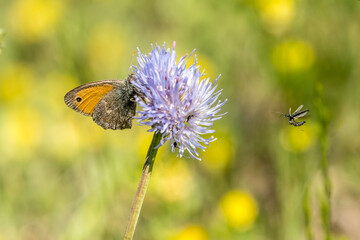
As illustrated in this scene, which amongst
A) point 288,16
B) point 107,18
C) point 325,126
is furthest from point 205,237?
point 107,18

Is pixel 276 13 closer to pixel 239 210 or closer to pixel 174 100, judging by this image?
pixel 239 210

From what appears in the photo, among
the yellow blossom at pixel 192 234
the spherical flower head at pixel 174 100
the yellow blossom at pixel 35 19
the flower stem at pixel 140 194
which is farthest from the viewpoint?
the yellow blossom at pixel 35 19

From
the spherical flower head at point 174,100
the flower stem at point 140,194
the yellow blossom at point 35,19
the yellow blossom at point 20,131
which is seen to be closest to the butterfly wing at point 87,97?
the spherical flower head at point 174,100

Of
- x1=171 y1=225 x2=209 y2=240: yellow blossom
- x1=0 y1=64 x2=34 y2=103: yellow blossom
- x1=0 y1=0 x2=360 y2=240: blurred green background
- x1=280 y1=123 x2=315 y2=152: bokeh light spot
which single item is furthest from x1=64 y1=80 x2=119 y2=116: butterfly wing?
x1=0 y1=64 x2=34 y2=103: yellow blossom

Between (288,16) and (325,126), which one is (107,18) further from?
(325,126)

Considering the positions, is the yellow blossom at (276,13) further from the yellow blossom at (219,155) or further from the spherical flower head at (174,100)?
the spherical flower head at (174,100)

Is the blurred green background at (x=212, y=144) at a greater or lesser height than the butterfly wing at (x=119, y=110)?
greater

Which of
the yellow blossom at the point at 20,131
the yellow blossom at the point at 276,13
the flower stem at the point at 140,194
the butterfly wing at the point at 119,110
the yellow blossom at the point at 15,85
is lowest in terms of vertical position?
the flower stem at the point at 140,194

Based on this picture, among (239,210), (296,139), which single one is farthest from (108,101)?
Result: (296,139)
